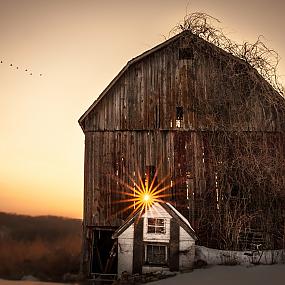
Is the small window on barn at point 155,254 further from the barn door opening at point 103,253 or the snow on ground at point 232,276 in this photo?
the barn door opening at point 103,253

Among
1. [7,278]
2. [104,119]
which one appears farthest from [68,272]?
[104,119]

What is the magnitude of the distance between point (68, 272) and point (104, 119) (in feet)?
22.0

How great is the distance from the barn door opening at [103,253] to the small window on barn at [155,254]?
178 centimetres

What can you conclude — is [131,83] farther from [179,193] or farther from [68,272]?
[68,272]

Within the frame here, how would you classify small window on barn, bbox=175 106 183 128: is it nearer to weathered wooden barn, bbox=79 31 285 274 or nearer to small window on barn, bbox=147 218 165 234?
weathered wooden barn, bbox=79 31 285 274

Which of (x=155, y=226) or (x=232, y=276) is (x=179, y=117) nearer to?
(x=155, y=226)

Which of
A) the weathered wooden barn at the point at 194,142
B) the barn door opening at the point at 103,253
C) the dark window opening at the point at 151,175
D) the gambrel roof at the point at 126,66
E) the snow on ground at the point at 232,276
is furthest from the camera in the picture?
the gambrel roof at the point at 126,66

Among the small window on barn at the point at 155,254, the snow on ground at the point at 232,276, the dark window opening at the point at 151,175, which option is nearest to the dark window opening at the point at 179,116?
the dark window opening at the point at 151,175

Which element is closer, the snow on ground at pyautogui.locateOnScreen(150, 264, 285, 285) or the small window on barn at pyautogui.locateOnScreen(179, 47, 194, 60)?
the snow on ground at pyautogui.locateOnScreen(150, 264, 285, 285)

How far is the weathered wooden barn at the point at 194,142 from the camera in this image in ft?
57.5

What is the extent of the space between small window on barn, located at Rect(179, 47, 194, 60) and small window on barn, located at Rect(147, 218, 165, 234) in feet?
23.8

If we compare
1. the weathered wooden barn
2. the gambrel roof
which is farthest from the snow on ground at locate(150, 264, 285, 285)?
the gambrel roof

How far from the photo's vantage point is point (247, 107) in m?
18.3

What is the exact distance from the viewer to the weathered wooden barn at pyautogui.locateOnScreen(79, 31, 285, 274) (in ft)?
57.5
